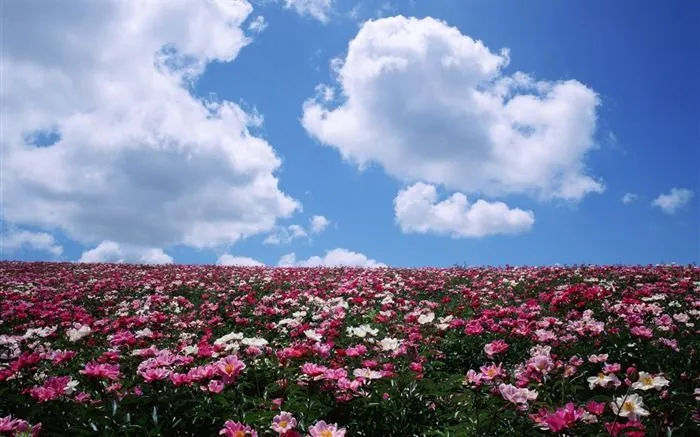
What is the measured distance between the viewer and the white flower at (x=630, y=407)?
3006 millimetres

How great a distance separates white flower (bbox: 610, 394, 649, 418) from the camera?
9.86ft

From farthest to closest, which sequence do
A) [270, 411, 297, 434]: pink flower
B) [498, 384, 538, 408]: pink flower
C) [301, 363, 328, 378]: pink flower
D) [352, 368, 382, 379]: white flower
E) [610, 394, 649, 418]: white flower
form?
[352, 368, 382, 379]: white flower, [301, 363, 328, 378]: pink flower, [498, 384, 538, 408]: pink flower, [610, 394, 649, 418]: white flower, [270, 411, 297, 434]: pink flower

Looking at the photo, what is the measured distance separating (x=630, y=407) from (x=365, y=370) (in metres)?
1.87

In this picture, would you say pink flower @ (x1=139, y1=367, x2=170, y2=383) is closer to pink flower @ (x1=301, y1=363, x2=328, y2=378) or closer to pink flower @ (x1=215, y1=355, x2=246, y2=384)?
pink flower @ (x1=215, y1=355, x2=246, y2=384)

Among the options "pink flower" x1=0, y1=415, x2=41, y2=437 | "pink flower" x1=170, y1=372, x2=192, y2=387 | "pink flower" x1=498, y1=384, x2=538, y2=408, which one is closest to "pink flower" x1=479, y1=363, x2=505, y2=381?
"pink flower" x1=498, y1=384, x2=538, y2=408

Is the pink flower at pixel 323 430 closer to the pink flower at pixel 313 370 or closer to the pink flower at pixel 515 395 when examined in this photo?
the pink flower at pixel 313 370

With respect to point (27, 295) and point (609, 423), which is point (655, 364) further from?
point (27, 295)

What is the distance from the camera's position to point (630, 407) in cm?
307

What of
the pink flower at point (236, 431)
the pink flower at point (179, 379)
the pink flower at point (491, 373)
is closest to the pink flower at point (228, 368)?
the pink flower at point (179, 379)

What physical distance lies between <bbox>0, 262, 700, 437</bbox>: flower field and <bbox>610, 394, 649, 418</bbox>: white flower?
0.01 metres

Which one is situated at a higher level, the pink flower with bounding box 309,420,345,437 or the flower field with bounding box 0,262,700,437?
the flower field with bounding box 0,262,700,437

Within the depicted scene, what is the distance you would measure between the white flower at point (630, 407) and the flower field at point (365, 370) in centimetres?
1

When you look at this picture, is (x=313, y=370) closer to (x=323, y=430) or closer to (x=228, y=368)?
(x=228, y=368)

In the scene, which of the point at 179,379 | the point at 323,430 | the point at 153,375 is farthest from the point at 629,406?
the point at 153,375
